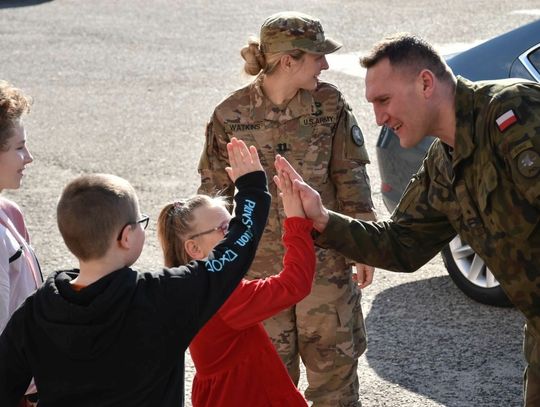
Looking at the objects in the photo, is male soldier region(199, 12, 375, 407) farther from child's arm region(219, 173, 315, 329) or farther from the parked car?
the parked car

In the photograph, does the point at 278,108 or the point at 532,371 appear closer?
the point at 532,371

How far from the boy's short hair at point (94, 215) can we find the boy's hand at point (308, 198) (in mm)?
894

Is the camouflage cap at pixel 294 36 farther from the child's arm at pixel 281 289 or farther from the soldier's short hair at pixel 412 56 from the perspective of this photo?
the child's arm at pixel 281 289

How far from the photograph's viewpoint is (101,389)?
10.7 feet

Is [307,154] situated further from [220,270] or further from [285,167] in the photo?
[220,270]

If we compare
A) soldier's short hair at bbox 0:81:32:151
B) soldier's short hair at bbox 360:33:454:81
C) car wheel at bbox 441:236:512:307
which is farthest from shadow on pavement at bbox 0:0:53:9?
soldier's short hair at bbox 360:33:454:81

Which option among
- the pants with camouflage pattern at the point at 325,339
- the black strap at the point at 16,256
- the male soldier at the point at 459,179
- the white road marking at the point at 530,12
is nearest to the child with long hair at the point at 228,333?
the male soldier at the point at 459,179

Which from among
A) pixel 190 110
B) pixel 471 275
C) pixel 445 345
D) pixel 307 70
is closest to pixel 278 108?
pixel 307 70

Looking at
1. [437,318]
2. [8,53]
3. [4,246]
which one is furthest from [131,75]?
[4,246]

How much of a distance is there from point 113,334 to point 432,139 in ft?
12.7

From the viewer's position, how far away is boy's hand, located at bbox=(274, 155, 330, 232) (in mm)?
4051

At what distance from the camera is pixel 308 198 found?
161 inches

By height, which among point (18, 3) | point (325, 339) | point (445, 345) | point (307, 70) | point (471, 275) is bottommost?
point (445, 345)

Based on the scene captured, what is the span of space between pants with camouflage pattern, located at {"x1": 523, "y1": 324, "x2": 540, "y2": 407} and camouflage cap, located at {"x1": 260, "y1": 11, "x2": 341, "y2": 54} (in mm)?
1711
